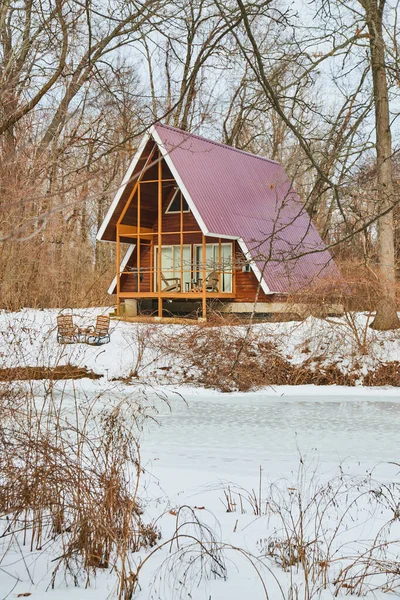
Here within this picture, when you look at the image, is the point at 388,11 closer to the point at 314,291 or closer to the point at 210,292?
the point at 314,291

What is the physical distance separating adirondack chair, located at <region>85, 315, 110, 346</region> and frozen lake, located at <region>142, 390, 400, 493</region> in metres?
2.99

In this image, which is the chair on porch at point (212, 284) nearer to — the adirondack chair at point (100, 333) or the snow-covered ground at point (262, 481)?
the snow-covered ground at point (262, 481)

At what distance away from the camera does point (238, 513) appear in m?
6.21

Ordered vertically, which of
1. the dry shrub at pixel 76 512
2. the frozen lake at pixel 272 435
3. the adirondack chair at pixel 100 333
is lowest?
the frozen lake at pixel 272 435

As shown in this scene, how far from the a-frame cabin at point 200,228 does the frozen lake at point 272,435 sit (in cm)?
514

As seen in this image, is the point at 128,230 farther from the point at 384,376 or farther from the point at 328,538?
the point at 328,538

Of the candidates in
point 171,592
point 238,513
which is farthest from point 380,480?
point 171,592

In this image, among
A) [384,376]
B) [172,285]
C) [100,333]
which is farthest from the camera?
[172,285]

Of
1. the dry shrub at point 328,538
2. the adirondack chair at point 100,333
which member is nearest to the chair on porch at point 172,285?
the adirondack chair at point 100,333

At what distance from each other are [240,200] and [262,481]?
1518 centimetres

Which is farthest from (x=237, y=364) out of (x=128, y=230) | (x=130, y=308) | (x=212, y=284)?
(x=128, y=230)

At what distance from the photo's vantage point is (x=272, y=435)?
426 inches

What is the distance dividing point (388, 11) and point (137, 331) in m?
8.84

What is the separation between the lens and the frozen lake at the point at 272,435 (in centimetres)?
843
